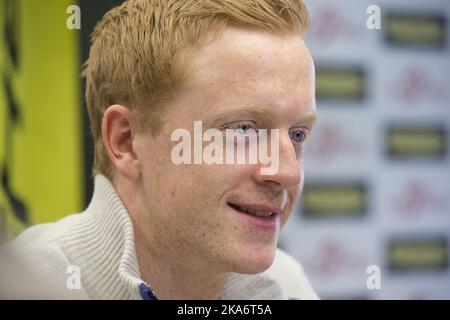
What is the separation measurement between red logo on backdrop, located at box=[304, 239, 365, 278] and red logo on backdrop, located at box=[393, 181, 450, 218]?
10.3 inches

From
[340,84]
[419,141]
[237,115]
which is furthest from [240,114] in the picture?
[419,141]

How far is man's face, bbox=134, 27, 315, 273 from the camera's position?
0.88m

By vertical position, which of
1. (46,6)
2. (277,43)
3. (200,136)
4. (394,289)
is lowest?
(394,289)

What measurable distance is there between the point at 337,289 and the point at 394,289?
21 cm

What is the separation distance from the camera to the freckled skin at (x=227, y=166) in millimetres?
878

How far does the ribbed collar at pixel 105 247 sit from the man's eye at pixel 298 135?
257mm

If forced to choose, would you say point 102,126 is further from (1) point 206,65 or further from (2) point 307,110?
(2) point 307,110

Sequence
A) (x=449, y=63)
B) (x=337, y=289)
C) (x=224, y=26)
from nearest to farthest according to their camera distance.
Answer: (x=224, y=26), (x=449, y=63), (x=337, y=289)

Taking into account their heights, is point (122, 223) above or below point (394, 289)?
above

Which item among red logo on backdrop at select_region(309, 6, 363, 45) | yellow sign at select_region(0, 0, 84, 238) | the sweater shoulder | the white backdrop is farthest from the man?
red logo on backdrop at select_region(309, 6, 363, 45)

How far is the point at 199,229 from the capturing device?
2.96ft

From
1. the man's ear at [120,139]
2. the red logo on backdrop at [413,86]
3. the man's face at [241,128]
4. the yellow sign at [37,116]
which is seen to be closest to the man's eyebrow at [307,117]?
the man's face at [241,128]

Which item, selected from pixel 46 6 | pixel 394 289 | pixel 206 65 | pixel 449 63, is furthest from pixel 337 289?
pixel 206 65

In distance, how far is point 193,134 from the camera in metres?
0.89
